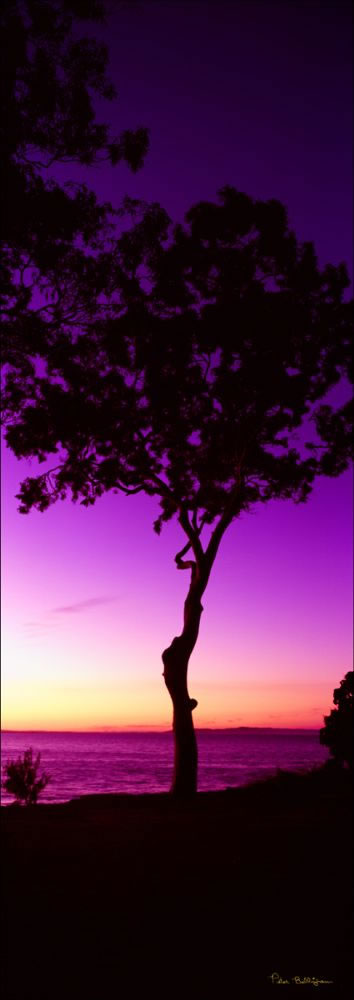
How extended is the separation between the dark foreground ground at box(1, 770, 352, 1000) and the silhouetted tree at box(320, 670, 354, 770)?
4.40 feet

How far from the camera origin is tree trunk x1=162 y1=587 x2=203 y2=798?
20.6 meters

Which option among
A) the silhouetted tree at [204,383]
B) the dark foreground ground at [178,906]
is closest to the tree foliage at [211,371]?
the silhouetted tree at [204,383]

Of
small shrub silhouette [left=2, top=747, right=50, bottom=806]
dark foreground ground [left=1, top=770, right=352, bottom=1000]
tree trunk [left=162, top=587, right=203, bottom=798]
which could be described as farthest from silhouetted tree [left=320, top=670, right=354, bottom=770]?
small shrub silhouette [left=2, top=747, right=50, bottom=806]

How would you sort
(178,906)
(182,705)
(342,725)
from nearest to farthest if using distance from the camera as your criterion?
1. (178,906)
2. (342,725)
3. (182,705)

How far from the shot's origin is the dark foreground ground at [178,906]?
23.5 feet

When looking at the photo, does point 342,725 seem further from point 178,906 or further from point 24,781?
point 24,781

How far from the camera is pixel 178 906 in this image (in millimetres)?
9305

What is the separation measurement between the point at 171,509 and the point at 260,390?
14.9ft

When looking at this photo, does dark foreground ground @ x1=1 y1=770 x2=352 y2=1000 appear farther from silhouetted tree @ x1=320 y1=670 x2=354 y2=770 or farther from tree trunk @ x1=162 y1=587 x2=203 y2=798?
tree trunk @ x1=162 y1=587 x2=203 y2=798

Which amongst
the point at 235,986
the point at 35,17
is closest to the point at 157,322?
the point at 35,17

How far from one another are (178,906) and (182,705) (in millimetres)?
11527

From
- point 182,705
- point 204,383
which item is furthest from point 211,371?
point 182,705

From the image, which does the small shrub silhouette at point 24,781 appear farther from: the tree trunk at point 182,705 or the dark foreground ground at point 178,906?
the dark foreground ground at point 178,906

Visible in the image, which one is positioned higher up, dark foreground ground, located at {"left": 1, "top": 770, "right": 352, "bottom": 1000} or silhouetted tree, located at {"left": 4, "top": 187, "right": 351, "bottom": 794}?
silhouetted tree, located at {"left": 4, "top": 187, "right": 351, "bottom": 794}
